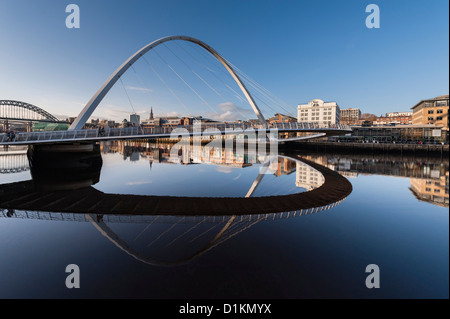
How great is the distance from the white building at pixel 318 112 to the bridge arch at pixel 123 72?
72544mm

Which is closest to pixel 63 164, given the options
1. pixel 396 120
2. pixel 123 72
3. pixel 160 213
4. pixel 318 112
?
pixel 123 72

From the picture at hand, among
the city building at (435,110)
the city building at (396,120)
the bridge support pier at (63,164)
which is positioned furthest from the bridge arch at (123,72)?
the city building at (396,120)

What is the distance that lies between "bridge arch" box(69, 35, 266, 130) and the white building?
238 ft

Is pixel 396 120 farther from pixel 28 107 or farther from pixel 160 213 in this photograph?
pixel 28 107

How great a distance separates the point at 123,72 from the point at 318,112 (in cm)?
9329

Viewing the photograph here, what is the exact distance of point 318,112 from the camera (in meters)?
93.8

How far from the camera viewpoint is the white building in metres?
90.7

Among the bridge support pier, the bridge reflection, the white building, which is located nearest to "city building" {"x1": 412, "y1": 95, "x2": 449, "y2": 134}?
the white building

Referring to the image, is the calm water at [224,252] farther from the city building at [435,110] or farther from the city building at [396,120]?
the city building at [396,120]

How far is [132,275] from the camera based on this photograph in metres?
4.49

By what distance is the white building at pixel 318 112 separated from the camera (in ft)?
298

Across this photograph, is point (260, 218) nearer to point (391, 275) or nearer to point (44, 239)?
point (391, 275)

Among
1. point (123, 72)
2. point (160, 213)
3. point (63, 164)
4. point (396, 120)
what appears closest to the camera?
point (160, 213)

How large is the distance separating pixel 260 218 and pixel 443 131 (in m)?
60.4
